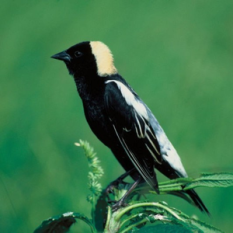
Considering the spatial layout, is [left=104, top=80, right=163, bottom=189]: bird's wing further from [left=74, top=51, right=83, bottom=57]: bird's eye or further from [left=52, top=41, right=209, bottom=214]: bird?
[left=74, top=51, right=83, bottom=57]: bird's eye

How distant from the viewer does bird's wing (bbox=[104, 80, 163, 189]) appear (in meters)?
1.21

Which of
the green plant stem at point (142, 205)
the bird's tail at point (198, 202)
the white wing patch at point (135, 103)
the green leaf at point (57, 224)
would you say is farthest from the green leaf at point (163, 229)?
the white wing patch at point (135, 103)

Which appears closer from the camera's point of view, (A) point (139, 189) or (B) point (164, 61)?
(A) point (139, 189)

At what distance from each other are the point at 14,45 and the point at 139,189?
0.59 meters

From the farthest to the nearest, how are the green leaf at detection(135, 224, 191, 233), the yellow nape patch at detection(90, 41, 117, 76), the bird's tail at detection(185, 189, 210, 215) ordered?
the yellow nape patch at detection(90, 41, 117, 76)
the bird's tail at detection(185, 189, 210, 215)
the green leaf at detection(135, 224, 191, 233)

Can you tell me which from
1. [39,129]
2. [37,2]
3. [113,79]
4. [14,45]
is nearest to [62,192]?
[39,129]

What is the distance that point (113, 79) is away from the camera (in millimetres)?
1259

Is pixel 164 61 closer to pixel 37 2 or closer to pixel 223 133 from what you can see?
pixel 223 133

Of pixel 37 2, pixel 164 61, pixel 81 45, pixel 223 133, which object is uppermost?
pixel 37 2

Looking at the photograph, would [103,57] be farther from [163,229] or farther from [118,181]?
[163,229]

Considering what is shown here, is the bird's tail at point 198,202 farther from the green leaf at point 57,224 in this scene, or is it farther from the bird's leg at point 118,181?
the green leaf at point 57,224

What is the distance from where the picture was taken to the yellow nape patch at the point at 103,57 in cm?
128

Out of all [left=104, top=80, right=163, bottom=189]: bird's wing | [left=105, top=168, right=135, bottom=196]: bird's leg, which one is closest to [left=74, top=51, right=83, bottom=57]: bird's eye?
[left=104, top=80, right=163, bottom=189]: bird's wing

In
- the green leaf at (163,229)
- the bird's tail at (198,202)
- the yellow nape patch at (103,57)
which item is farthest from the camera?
the yellow nape patch at (103,57)
